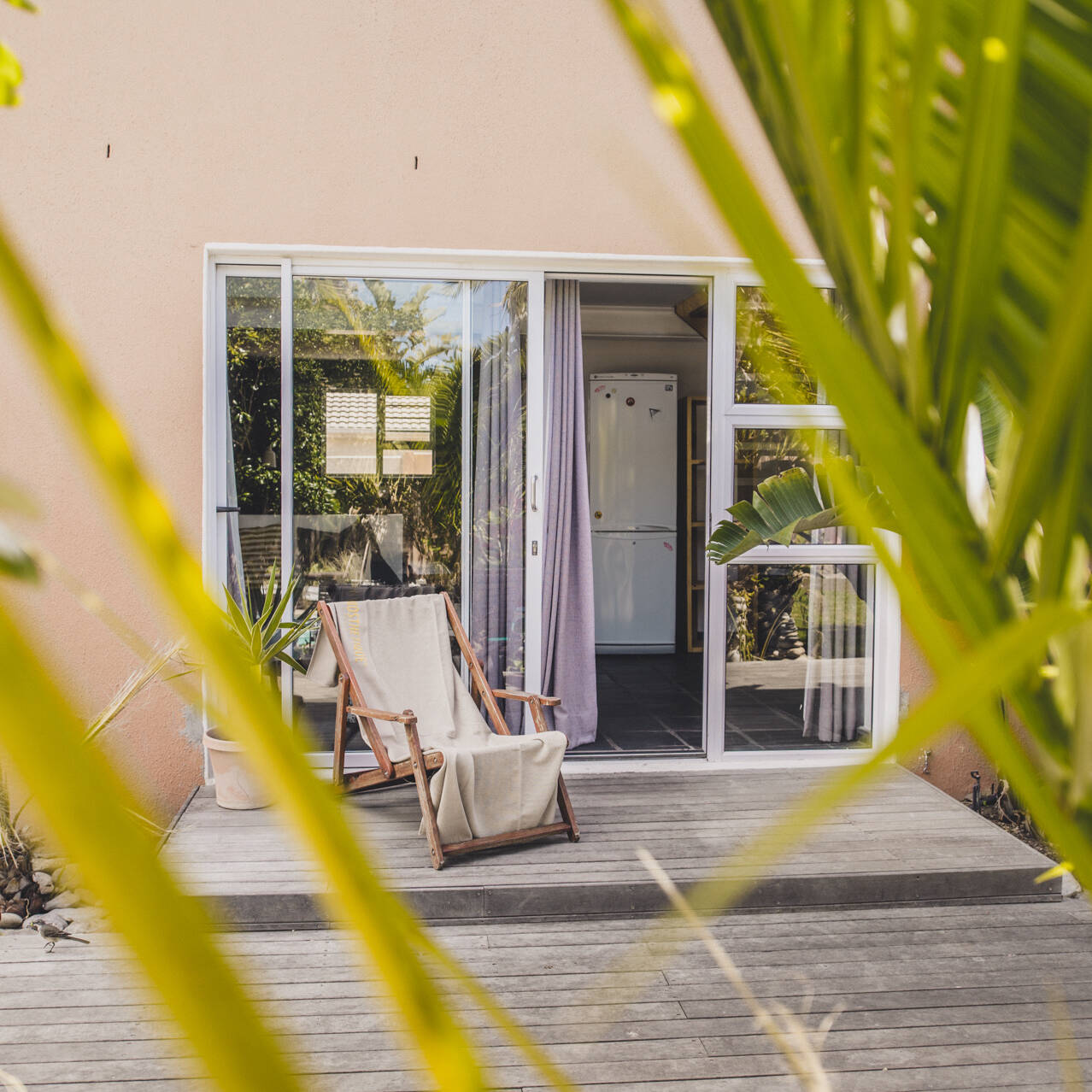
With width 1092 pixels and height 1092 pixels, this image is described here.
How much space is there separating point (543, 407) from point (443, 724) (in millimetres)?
1714

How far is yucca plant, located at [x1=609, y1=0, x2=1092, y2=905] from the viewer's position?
209 millimetres

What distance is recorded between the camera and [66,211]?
4402mm

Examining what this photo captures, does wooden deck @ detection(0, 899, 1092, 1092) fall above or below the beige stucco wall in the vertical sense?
below

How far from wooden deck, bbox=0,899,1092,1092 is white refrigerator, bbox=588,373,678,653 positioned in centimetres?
508

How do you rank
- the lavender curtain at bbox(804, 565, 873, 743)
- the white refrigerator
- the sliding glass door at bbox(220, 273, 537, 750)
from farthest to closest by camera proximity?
1. the white refrigerator
2. the lavender curtain at bbox(804, 565, 873, 743)
3. the sliding glass door at bbox(220, 273, 537, 750)

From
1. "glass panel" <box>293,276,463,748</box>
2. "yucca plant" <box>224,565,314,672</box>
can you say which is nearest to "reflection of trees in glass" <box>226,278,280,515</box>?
"glass panel" <box>293,276,463,748</box>

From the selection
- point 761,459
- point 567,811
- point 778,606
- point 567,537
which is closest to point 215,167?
point 567,537

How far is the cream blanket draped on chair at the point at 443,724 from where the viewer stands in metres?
3.80

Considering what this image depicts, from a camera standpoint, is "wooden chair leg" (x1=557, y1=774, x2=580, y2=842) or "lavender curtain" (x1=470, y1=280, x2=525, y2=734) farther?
"lavender curtain" (x1=470, y1=280, x2=525, y2=734)

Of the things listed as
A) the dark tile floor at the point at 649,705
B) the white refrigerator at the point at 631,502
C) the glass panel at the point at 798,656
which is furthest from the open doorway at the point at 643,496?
the glass panel at the point at 798,656

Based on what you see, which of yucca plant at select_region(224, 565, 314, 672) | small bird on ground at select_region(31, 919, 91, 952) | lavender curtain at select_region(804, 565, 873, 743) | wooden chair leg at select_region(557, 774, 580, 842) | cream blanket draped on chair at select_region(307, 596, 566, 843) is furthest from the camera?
lavender curtain at select_region(804, 565, 873, 743)

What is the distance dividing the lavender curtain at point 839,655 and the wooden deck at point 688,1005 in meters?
1.52

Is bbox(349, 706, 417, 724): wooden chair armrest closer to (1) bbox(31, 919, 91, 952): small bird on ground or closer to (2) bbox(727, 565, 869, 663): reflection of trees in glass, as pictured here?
(1) bbox(31, 919, 91, 952): small bird on ground

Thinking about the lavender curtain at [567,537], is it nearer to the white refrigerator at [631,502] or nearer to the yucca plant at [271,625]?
the yucca plant at [271,625]
